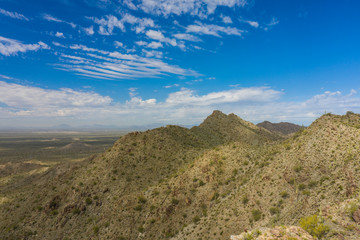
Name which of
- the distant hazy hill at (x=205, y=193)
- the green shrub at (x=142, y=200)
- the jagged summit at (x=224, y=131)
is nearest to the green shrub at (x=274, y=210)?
the distant hazy hill at (x=205, y=193)

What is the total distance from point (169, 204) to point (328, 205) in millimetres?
23776

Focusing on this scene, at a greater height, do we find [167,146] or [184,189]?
[167,146]

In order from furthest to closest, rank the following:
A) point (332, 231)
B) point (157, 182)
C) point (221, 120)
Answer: point (221, 120), point (157, 182), point (332, 231)

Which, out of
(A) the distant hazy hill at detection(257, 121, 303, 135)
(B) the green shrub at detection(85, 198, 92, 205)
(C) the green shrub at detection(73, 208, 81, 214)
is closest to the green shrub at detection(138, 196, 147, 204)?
(B) the green shrub at detection(85, 198, 92, 205)

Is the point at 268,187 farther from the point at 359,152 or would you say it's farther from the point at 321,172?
the point at 359,152

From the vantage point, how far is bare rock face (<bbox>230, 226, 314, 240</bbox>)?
16.1m

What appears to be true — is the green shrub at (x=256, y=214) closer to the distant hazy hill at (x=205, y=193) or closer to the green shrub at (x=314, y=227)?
the distant hazy hill at (x=205, y=193)

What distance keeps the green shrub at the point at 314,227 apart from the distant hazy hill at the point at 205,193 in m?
0.10

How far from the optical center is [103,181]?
145ft

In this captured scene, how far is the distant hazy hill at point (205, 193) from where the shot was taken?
22.2 meters

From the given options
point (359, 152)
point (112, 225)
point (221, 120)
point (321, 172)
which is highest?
point (221, 120)

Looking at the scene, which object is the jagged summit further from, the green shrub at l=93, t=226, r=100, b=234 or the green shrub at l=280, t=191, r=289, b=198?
the green shrub at l=93, t=226, r=100, b=234

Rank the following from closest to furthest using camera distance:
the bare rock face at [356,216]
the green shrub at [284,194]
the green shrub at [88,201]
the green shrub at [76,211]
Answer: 1. the bare rock face at [356,216]
2. the green shrub at [284,194]
3. the green shrub at [76,211]
4. the green shrub at [88,201]

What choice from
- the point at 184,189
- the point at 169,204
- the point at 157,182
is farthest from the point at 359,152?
the point at 157,182
